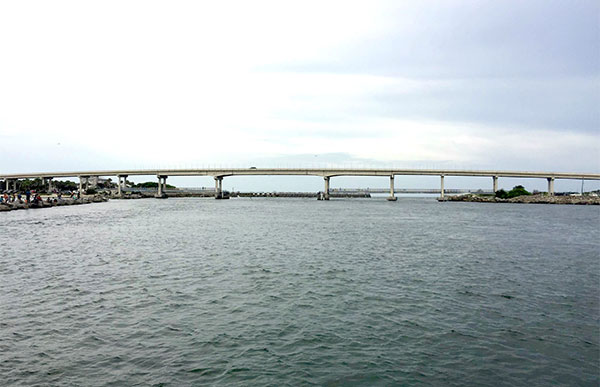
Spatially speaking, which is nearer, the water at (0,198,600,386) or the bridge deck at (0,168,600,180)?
the water at (0,198,600,386)

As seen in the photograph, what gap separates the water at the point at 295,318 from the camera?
1012 cm

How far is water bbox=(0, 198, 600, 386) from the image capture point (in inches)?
398

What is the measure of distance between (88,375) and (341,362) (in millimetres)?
6315

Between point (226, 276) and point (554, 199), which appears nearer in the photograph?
point (226, 276)

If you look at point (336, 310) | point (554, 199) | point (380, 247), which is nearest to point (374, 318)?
point (336, 310)

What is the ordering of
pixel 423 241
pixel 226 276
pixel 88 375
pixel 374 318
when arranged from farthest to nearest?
pixel 423 241
pixel 226 276
pixel 374 318
pixel 88 375

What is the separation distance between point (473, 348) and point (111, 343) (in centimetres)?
1053

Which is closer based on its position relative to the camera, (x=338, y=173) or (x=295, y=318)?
(x=295, y=318)

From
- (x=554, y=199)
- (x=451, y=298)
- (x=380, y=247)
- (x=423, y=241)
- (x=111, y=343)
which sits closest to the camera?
(x=111, y=343)

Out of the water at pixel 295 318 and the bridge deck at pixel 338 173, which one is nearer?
the water at pixel 295 318

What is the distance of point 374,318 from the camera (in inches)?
557

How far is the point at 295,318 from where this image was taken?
14086 millimetres

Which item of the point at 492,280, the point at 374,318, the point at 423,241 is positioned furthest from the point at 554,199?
the point at 374,318

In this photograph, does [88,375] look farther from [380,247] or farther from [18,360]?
[380,247]
